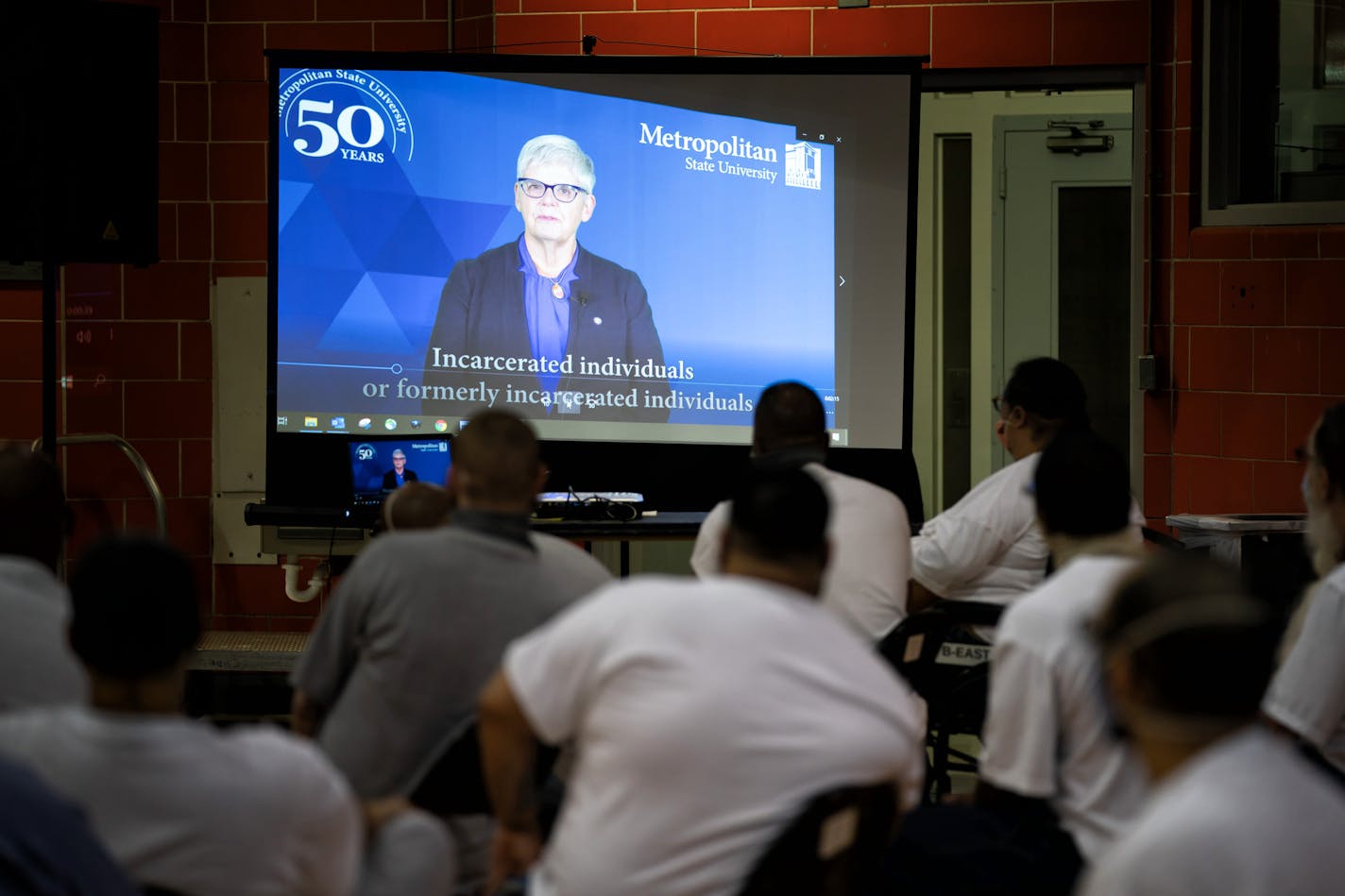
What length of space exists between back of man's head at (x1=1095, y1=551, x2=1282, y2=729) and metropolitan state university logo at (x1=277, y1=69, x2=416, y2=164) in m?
3.57

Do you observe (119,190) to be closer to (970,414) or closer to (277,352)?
(277,352)

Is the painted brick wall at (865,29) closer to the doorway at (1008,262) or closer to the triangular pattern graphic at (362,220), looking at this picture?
the doorway at (1008,262)

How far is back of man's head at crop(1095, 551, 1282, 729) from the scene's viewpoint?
1196 mm

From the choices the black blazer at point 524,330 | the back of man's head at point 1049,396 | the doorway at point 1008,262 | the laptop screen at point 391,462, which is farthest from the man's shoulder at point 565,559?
the doorway at point 1008,262

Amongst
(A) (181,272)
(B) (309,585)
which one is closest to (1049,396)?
(B) (309,585)

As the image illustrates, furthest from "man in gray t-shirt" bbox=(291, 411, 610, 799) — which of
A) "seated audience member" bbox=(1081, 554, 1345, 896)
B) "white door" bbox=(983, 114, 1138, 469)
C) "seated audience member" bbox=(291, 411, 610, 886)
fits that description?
"white door" bbox=(983, 114, 1138, 469)

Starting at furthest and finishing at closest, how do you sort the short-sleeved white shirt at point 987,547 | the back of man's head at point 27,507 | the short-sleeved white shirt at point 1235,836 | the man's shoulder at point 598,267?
1. the man's shoulder at point 598,267
2. the short-sleeved white shirt at point 987,547
3. the back of man's head at point 27,507
4. the short-sleeved white shirt at point 1235,836

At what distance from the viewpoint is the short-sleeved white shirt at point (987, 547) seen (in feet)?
10.4

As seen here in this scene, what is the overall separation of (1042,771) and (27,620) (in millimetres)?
1277

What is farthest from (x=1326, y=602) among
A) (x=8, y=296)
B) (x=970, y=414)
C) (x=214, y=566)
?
(x=8, y=296)

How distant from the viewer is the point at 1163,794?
45.6 inches

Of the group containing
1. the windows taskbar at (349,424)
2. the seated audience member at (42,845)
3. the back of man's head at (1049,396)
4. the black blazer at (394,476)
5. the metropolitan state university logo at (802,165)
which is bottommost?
the seated audience member at (42,845)

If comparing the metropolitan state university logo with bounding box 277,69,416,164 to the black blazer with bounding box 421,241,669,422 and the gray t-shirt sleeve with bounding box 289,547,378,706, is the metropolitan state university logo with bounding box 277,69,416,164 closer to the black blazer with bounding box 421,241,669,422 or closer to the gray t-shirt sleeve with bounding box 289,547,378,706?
the black blazer with bounding box 421,241,669,422

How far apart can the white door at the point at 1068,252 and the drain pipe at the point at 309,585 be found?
260cm
